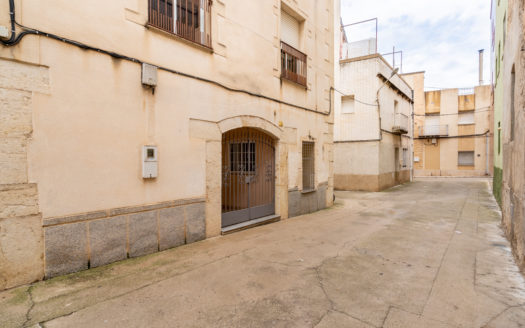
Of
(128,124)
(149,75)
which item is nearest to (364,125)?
(149,75)

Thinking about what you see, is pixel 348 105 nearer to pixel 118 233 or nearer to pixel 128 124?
pixel 128 124

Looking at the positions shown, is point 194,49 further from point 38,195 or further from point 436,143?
Result: point 436,143

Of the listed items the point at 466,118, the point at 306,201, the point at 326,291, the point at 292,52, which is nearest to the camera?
the point at 326,291

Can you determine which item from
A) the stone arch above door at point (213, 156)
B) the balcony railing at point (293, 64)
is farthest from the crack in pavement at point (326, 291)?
the balcony railing at point (293, 64)

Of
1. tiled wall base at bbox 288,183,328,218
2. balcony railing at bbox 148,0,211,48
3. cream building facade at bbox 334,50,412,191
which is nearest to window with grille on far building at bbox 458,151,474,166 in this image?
cream building facade at bbox 334,50,412,191

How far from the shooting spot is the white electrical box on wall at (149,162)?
164 inches

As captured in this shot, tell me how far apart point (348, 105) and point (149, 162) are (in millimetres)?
12605

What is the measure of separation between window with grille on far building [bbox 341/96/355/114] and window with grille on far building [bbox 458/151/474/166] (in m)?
17.4

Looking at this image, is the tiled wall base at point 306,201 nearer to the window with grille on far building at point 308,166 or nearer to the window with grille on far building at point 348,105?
the window with grille on far building at point 308,166

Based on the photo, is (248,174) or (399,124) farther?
(399,124)

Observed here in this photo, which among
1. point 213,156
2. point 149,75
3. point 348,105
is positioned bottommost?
point 213,156

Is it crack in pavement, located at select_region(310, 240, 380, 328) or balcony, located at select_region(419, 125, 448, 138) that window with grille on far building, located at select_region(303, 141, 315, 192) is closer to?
crack in pavement, located at select_region(310, 240, 380, 328)

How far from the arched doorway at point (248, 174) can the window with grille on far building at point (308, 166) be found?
171cm

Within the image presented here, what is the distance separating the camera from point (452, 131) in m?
25.3
